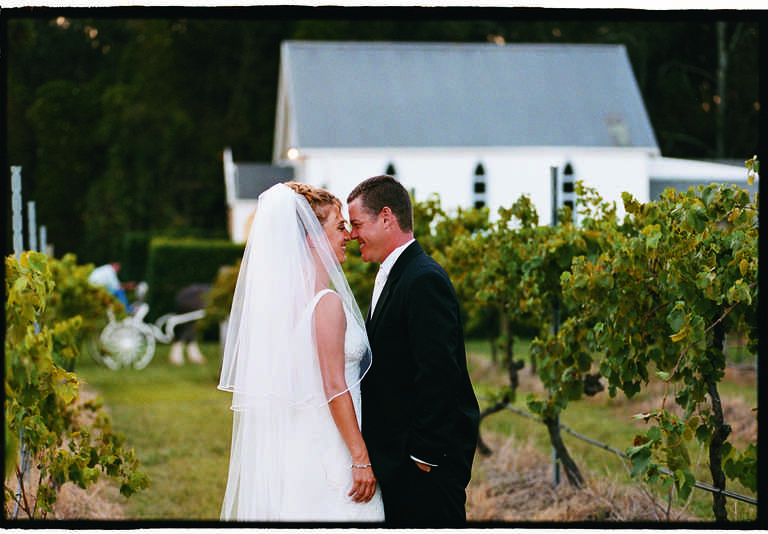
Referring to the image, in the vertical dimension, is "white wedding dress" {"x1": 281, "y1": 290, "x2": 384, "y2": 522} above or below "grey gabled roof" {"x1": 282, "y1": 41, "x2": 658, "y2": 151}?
below

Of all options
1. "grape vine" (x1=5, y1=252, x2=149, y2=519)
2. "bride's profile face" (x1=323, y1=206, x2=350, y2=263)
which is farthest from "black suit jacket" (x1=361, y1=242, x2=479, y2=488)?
"grape vine" (x1=5, y1=252, x2=149, y2=519)

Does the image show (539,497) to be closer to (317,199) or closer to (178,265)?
(317,199)

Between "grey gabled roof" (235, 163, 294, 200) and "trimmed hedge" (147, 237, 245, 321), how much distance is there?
18.4ft

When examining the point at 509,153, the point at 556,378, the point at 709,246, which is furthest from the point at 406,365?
the point at 509,153

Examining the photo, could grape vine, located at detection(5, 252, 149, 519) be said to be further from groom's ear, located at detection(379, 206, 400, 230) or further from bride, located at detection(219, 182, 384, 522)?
groom's ear, located at detection(379, 206, 400, 230)

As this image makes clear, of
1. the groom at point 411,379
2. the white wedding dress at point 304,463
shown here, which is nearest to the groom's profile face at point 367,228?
the groom at point 411,379

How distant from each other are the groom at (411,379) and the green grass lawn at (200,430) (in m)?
1.98

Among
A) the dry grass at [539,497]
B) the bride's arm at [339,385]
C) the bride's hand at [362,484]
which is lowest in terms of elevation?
the dry grass at [539,497]

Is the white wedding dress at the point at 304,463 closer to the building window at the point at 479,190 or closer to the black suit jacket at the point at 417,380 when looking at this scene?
the black suit jacket at the point at 417,380

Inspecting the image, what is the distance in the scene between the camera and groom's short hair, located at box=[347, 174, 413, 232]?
367 cm

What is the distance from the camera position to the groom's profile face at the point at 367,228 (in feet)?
12.2

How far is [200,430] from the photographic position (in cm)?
1067

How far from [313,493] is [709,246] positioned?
209 centimetres

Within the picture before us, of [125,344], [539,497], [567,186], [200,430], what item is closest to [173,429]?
[200,430]
